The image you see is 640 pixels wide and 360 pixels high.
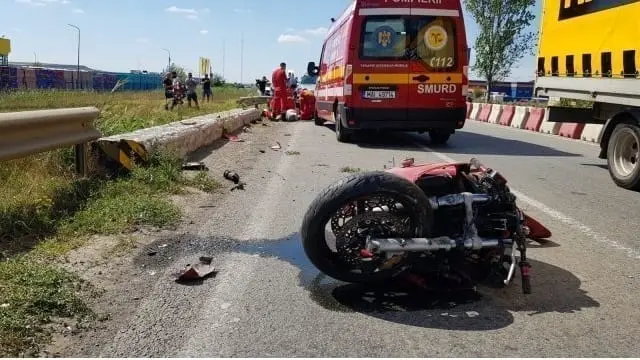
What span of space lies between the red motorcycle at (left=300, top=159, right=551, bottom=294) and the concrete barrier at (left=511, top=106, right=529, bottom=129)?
16931mm

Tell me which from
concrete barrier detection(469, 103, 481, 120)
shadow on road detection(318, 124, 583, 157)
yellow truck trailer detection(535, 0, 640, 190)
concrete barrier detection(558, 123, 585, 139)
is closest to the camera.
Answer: yellow truck trailer detection(535, 0, 640, 190)

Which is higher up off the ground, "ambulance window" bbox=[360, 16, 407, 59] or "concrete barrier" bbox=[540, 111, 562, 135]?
"ambulance window" bbox=[360, 16, 407, 59]

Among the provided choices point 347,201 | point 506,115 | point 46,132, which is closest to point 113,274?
point 347,201

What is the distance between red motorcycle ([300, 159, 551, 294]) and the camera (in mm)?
3738

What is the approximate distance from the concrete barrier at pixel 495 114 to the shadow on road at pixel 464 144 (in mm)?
8015

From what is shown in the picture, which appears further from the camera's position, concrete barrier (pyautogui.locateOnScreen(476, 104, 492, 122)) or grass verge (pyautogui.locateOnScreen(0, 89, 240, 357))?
concrete barrier (pyautogui.locateOnScreen(476, 104, 492, 122))

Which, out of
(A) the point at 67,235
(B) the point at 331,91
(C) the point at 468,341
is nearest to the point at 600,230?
(C) the point at 468,341

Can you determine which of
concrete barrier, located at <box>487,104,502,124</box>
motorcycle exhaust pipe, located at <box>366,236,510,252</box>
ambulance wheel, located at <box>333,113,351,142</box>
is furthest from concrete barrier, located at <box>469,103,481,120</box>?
motorcycle exhaust pipe, located at <box>366,236,510,252</box>

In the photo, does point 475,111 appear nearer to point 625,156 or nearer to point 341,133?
point 341,133

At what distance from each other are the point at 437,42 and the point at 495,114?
41.1ft

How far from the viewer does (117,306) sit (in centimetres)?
361

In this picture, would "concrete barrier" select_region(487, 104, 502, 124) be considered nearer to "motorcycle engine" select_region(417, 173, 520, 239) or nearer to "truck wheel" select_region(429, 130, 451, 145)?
"truck wheel" select_region(429, 130, 451, 145)

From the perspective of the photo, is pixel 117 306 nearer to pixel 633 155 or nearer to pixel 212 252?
pixel 212 252

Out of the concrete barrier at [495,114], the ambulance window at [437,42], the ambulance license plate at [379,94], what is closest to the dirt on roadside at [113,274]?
the ambulance license plate at [379,94]
